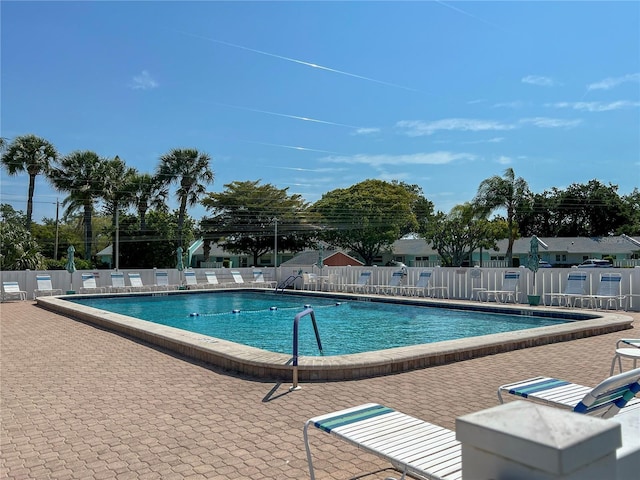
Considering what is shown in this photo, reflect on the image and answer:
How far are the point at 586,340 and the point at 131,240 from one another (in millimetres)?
39253

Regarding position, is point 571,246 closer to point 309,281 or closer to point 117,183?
point 309,281

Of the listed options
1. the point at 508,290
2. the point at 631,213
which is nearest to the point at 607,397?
the point at 508,290

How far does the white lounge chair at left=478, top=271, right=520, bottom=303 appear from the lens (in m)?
→ 15.7

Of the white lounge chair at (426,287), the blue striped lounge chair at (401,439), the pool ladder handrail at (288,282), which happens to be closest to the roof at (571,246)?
the pool ladder handrail at (288,282)

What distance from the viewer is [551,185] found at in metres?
64.1

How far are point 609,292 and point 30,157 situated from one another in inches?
1206

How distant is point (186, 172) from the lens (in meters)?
37.6

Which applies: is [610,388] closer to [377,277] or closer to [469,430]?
[469,430]

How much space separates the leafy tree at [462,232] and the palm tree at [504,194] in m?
0.94

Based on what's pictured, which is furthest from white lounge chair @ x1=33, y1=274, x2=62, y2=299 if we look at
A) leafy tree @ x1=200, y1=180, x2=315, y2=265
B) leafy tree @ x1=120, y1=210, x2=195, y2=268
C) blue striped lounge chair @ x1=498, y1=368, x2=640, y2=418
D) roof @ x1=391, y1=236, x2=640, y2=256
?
roof @ x1=391, y1=236, x2=640, y2=256

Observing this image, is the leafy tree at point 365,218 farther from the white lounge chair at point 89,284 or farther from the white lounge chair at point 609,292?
the white lounge chair at point 609,292

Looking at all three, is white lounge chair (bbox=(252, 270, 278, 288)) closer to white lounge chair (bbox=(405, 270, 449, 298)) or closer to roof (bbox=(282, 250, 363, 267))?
white lounge chair (bbox=(405, 270, 449, 298))

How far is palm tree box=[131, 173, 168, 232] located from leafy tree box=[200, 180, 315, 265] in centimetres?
968

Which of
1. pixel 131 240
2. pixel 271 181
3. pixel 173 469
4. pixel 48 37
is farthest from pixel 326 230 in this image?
pixel 173 469
